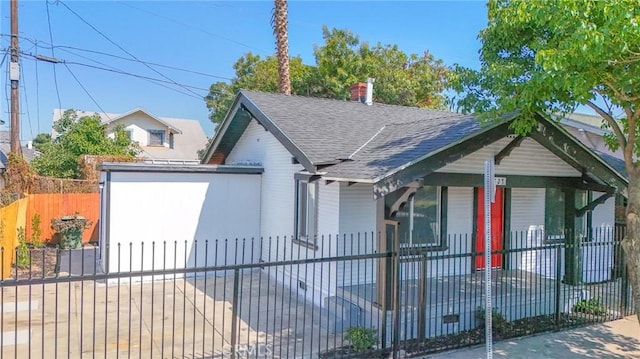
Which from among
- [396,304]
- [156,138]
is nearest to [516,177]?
[396,304]

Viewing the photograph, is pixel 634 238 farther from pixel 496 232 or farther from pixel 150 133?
pixel 150 133

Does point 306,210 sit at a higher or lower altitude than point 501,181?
lower

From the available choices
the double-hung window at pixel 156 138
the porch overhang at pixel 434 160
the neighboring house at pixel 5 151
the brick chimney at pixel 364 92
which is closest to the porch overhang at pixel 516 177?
the porch overhang at pixel 434 160

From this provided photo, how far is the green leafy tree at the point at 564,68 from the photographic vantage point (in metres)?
5.00

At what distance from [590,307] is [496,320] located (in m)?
2.39

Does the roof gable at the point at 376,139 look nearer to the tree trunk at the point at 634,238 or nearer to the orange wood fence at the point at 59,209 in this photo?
the tree trunk at the point at 634,238

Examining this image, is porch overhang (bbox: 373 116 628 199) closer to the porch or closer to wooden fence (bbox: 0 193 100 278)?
the porch

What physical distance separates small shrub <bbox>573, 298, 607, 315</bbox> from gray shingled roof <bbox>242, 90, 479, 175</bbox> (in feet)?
12.6

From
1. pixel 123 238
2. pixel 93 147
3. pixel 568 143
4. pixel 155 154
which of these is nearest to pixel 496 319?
pixel 568 143

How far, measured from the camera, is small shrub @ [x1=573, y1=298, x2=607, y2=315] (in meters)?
8.11

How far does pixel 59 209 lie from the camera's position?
613 inches

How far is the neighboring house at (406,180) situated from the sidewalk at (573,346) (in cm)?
113

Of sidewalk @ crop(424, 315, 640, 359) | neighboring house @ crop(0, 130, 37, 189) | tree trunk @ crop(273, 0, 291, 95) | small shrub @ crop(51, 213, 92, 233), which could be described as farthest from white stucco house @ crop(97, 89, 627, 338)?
neighboring house @ crop(0, 130, 37, 189)

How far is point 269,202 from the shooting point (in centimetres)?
1141
